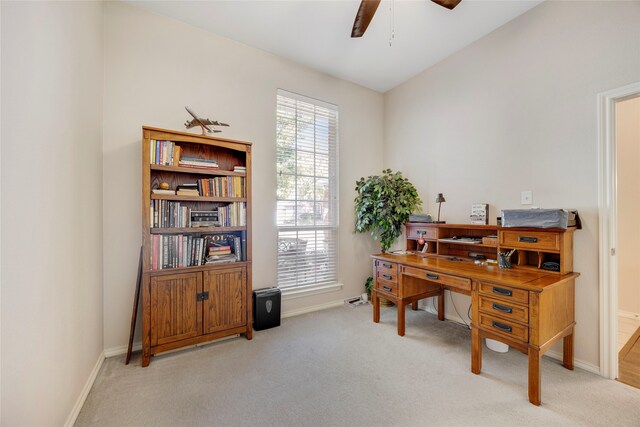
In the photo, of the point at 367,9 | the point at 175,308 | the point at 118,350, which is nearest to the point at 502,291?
the point at 367,9

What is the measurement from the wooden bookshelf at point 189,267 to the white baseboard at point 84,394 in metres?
0.31

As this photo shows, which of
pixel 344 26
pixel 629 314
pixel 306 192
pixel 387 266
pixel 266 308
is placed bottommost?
pixel 629 314

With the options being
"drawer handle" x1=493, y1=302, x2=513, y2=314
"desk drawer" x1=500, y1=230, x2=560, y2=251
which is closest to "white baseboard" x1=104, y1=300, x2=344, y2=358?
"drawer handle" x1=493, y1=302, x2=513, y2=314

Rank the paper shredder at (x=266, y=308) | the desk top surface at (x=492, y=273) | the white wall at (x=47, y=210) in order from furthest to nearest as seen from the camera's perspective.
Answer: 1. the paper shredder at (x=266, y=308)
2. the desk top surface at (x=492, y=273)
3. the white wall at (x=47, y=210)

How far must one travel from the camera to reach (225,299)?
2432 mm

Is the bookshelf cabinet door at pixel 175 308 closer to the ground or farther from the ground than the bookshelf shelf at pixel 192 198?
closer to the ground

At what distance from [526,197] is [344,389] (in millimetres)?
2311

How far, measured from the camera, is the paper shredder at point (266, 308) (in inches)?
108

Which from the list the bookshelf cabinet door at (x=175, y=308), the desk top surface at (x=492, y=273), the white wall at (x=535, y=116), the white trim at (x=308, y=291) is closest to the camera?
the desk top surface at (x=492, y=273)

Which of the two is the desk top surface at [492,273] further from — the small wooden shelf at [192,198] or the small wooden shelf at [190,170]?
the small wooden shelf at [190,170]

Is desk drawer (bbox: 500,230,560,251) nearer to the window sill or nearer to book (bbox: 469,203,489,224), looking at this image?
book (bbox: 469,203,489,224)

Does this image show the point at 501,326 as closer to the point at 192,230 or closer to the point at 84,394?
the point at 192,230

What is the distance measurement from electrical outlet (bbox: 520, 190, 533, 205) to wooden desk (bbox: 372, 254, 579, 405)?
0.66 m

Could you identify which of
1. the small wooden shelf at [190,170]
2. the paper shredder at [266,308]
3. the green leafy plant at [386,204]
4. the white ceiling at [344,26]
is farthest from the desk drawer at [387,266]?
the white ceiling at [344,26]
